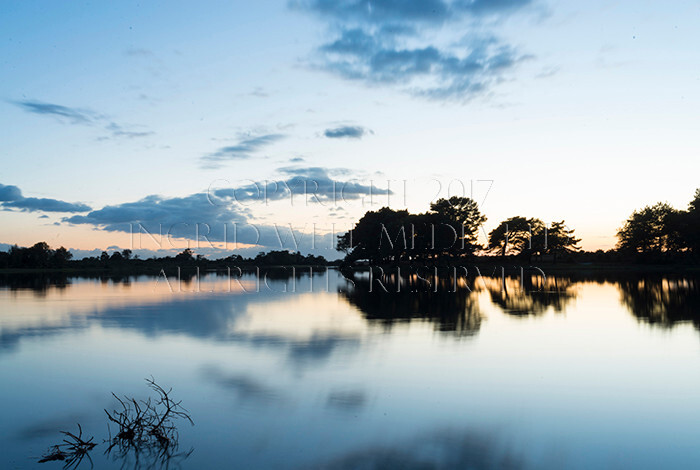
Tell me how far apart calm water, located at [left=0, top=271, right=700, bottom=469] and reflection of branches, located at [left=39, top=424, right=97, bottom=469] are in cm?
15

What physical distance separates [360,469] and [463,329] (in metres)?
10.6

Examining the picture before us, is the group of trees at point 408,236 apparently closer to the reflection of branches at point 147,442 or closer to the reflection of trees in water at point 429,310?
the reflection of trees in water at point 429,310

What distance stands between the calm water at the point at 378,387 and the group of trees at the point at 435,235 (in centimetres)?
4991

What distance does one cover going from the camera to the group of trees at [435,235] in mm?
68812

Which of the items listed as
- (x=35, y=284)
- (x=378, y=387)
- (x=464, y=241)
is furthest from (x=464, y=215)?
(x=378, y=387)

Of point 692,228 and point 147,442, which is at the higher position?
point 692,228

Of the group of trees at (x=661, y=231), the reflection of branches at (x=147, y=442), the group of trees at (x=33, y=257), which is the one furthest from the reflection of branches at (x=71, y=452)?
the group of trees at (x=33, y=257)

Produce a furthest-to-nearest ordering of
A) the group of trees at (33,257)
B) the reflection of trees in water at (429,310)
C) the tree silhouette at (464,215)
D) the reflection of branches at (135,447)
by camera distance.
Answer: the group of trees at (33,257)
the tree silhouette at (464,215)
the reflection of trees in water at (429,310)
the reflection of branches at (135,447)

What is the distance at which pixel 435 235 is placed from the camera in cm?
6881

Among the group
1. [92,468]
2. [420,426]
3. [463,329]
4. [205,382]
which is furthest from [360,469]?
[463,329]

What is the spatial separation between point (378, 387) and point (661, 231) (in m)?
89.7

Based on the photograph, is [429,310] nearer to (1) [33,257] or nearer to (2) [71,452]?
(2) [71,452]

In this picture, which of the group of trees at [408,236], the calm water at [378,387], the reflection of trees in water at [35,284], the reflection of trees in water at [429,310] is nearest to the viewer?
the calm water at [378,387]

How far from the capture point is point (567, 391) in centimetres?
888
